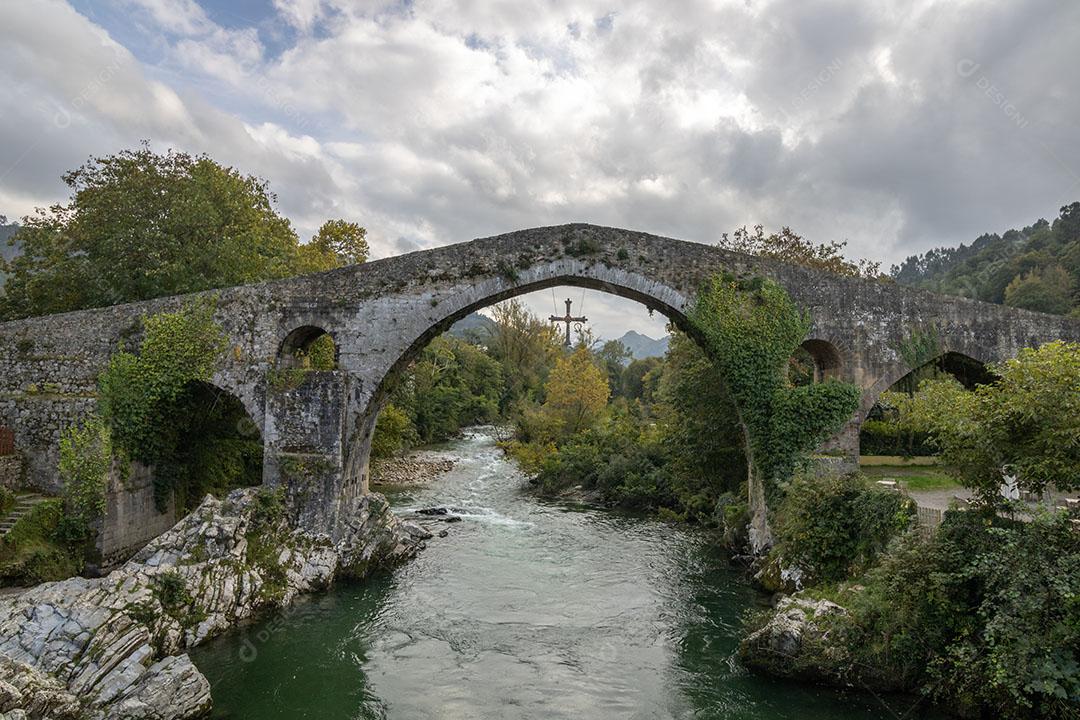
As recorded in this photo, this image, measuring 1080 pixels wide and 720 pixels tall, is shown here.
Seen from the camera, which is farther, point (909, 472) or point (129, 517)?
point (909, 472)

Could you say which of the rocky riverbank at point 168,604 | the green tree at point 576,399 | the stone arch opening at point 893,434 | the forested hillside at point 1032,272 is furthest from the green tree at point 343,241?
the forested hillside at point 1032,272

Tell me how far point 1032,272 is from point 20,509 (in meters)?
41.3

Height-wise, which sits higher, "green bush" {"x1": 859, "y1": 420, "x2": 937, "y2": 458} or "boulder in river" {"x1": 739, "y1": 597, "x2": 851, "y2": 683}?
"green bush" {"x1": 859, "y1": 420, "x2": 937, "y2": 458}

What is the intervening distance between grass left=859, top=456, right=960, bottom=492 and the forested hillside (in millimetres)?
11411

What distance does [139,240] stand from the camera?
1709 centimetres

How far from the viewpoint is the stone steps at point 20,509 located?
11.3 metres

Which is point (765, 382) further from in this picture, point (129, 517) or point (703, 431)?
point (129, 517)

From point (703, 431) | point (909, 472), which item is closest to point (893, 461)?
point (909, 472)

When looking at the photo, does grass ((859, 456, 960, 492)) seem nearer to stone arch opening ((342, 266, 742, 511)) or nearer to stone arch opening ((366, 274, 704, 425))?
stone arch opening ((366, 274, 704, 425))

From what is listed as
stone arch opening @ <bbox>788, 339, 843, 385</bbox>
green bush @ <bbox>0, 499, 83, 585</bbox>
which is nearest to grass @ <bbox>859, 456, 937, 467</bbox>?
stone arch opening @ <bbox>788, 339, 843, 385</bbox>

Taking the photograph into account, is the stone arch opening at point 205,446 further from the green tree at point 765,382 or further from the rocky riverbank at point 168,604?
the green tree at point 765,382

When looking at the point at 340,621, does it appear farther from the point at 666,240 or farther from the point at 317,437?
the point at 666,240

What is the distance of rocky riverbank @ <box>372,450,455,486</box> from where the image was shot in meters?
23.4

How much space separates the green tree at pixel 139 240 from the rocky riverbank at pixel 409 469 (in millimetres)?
8175
